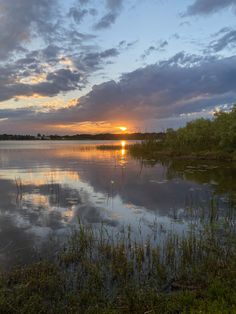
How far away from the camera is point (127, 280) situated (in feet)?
22.0

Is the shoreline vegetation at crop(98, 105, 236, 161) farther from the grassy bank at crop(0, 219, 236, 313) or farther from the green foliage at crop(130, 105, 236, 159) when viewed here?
the grassy bank at crop(0, 219, 236, 313)

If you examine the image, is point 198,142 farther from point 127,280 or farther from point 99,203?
point 127,280

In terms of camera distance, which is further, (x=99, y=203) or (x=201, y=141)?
(x=201, y=141)

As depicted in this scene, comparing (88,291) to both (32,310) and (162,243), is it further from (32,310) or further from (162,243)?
(162,243)

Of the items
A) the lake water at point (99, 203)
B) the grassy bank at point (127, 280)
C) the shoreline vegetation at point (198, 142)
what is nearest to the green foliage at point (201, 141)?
the shoreline vegetation at point (198, 142)

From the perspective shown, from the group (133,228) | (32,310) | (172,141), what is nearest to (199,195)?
(133,228)

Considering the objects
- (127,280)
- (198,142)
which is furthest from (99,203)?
(198,142)

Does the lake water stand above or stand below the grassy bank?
below

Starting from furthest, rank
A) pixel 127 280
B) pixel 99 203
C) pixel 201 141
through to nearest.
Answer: pixel 201 141, pixel 99 203, pixel 127 280

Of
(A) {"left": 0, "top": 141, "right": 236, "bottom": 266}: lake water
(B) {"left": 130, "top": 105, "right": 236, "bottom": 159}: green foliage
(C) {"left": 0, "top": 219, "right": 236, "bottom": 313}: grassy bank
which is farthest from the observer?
(B) {"left": 130, "top": 105, "right": 236, "bottom": 159}: green foliage

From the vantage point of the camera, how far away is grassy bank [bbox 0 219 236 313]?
5.50m

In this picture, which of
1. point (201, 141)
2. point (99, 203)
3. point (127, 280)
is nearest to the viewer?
point (127, 280)

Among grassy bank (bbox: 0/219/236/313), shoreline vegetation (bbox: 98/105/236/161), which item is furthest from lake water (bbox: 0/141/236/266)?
shoreline vegetation (bbox: 98/105/236/161)

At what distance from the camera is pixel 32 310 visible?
543 cm
